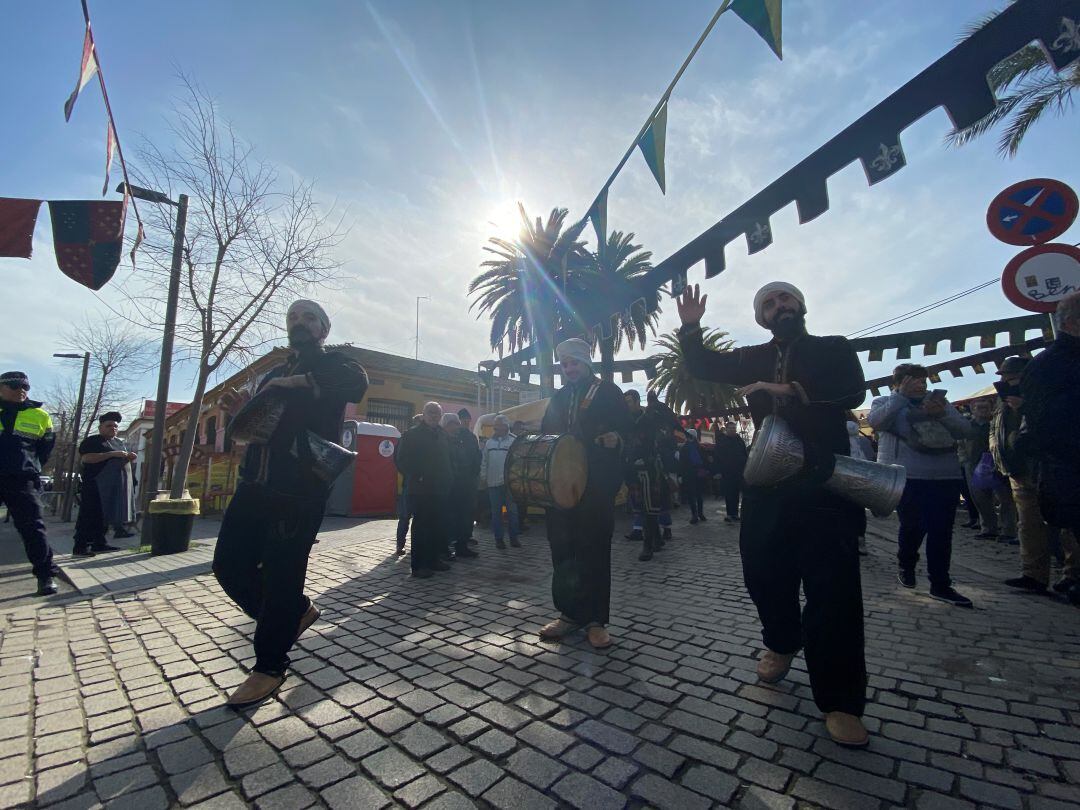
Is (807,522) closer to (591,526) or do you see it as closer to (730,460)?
(591,526)

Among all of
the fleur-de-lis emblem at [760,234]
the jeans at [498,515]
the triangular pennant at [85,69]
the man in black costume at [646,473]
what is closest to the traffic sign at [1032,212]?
the fleur-de-lis emblem at [760,234]

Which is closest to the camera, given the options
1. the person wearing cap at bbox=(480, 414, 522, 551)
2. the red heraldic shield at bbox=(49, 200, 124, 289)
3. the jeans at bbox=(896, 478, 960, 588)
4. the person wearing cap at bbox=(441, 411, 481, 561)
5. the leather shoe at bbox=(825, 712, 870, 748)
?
the leather shoe at bbox=(825, 712, 870, 748)

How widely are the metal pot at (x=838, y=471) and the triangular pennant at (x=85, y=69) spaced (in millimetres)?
7876

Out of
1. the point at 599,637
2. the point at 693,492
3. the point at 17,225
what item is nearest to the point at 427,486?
the point at 599,637

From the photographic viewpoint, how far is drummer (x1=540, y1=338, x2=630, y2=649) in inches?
Answer: 134

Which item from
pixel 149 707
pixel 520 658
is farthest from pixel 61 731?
pixel 520 658

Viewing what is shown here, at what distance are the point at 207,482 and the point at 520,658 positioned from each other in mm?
13934

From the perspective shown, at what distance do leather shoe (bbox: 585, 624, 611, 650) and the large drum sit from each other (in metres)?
0.81

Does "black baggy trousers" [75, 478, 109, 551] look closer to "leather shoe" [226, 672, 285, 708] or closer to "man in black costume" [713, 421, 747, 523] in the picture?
"leather shoe" [226, 672, 285, 708]

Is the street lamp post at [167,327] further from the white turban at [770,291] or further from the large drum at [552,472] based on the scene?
the white turban at [770,291]

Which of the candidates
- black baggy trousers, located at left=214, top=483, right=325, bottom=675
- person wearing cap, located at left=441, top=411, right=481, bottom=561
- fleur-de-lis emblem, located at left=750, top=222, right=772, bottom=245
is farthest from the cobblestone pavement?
fleur-de-lis emblem, located at left=750, top=222, right=772, bottom=245

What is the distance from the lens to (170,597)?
Answer: 15.5ft

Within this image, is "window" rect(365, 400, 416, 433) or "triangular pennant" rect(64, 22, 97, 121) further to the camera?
"window" rect(365, 400, 416, 433)

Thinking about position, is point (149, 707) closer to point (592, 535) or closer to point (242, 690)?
point (242, 690)
